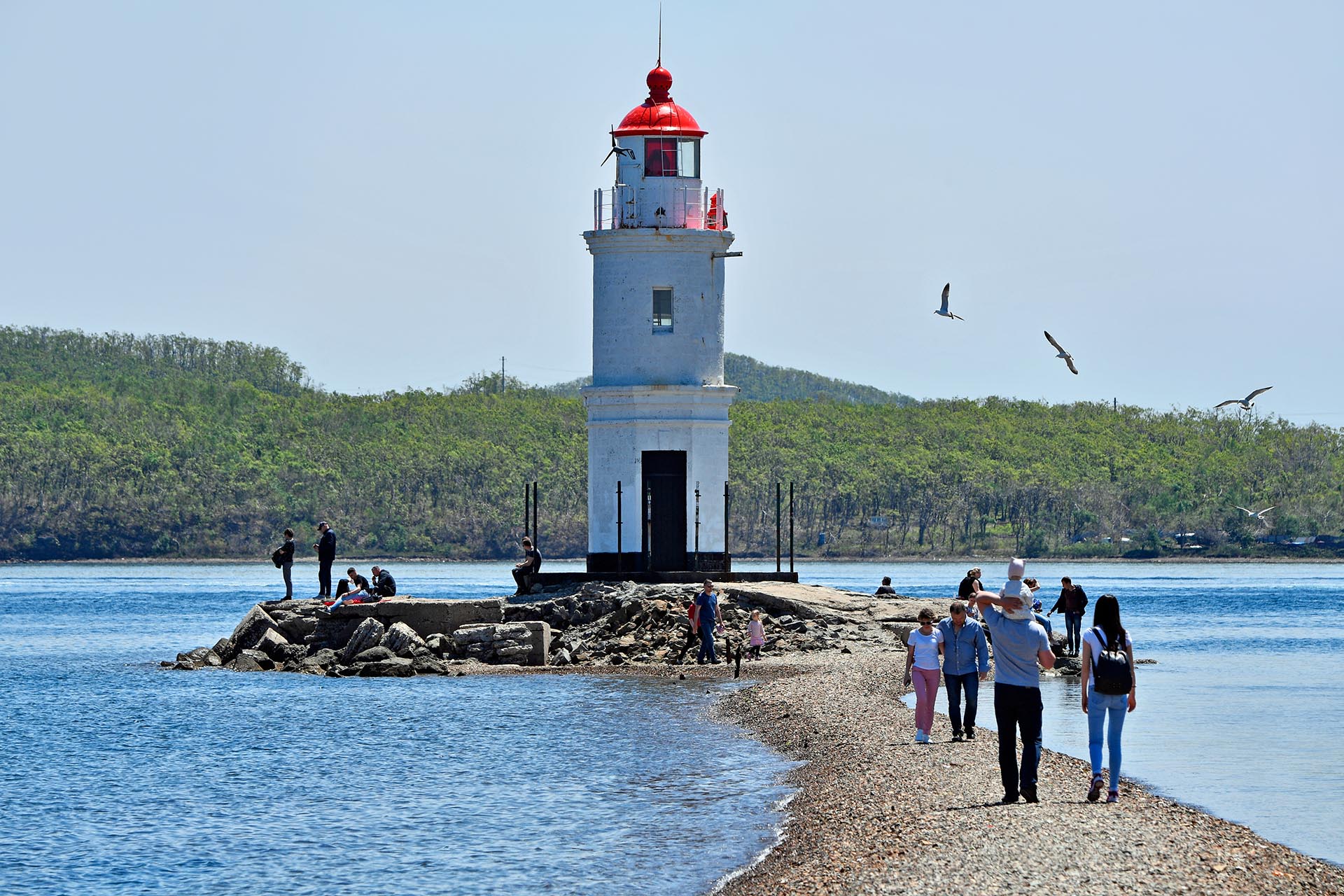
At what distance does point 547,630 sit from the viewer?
97.6 ft

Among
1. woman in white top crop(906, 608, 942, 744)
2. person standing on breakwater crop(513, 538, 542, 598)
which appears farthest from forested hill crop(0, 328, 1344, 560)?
woman in white top crop(906, 608, 942, 744)

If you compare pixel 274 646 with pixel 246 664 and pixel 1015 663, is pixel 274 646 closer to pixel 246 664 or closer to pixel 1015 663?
pixel 246 664

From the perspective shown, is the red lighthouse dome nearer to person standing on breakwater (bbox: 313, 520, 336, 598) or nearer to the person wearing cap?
person standing on breakwater (bbox: 313, 520, 336, 598)

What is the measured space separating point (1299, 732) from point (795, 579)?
13.5 m

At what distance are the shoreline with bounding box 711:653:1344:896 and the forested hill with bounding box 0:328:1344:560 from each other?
328 ft

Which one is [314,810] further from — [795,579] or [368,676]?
[795,579]

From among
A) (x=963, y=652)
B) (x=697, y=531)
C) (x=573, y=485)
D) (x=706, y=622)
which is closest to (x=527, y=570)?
(x=697, y=531)

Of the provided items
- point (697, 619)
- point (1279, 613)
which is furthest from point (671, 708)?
point (1279, 613)

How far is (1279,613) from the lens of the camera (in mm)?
56500

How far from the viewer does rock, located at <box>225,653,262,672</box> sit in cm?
3067

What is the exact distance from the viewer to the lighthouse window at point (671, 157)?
105ft

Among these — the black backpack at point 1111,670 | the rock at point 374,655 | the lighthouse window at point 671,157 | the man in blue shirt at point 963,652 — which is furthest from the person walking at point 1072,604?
the black backpack at point 1111,670

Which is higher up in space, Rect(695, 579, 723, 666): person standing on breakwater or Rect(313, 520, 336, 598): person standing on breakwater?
Rect(313, 520, 336, 598): person standing on breakwater

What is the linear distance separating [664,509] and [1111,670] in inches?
757
